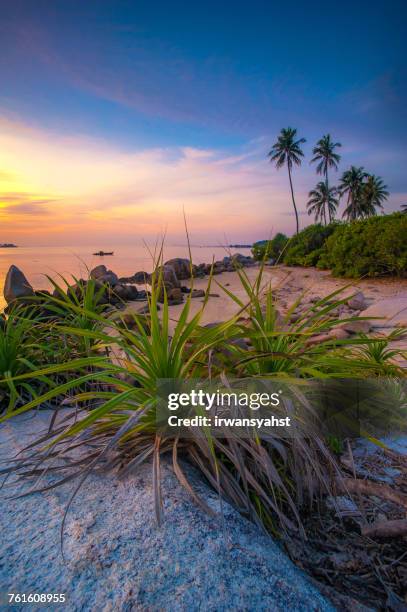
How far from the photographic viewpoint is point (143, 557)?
1090 millimetres

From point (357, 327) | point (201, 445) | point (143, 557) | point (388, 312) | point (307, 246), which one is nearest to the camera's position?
point (143, 557)

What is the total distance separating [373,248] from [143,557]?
1696 cm

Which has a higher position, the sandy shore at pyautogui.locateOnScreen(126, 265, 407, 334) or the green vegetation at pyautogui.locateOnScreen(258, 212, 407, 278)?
the green vegetation at pyautogui.locateOnScreen(258, 212, 407, 278)

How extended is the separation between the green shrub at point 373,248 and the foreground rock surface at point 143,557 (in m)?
15.1

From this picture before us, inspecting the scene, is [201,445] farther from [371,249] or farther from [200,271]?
[200,271]

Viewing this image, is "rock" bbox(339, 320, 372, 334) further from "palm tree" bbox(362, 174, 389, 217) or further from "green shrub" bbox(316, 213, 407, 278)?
"palm tree" bbox(362, 174, 389, 217)

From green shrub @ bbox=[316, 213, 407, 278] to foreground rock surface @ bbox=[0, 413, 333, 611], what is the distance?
15053 mm

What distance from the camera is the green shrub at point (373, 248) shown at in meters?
14.6

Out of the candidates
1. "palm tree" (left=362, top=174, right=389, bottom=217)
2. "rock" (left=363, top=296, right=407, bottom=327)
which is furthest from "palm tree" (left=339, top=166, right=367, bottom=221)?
"rock" (left=363, top=296, right=407, bottom=327)

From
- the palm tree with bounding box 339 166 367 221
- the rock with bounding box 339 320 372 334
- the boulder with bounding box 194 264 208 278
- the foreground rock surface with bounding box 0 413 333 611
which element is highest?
the palm tree with bounding box 339 166 367 221

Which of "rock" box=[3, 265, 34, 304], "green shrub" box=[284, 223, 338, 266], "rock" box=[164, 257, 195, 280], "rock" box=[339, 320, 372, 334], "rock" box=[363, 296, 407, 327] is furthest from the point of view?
"green shrub" box=[284, 223, 338, 266]

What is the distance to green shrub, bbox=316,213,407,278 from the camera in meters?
14.6

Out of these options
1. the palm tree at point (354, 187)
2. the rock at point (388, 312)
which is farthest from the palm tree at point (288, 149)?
the rock at point (388, 312)

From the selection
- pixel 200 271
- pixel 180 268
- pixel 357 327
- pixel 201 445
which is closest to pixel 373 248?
pixel 200 271
